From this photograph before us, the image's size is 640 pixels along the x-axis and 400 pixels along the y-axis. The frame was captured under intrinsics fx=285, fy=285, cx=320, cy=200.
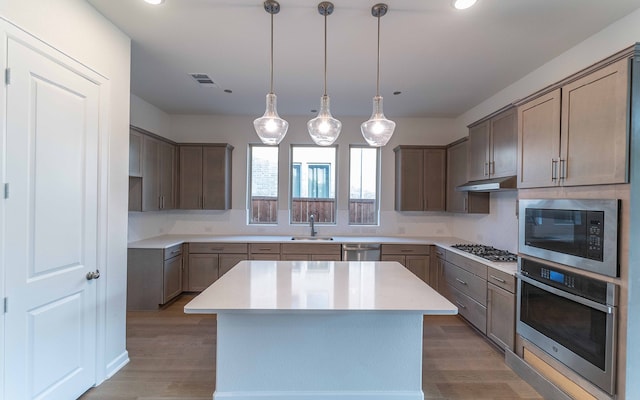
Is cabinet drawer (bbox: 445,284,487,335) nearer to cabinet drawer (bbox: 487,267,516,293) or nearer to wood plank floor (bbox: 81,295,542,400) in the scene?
wood plank floor (bbox: 81,295,542,400)

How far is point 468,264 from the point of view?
10.6 feet

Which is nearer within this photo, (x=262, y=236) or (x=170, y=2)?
(x=170, y=2)

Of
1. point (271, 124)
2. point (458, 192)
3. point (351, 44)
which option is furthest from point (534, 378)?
point (351, 44)

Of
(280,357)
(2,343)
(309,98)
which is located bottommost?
(280,357)

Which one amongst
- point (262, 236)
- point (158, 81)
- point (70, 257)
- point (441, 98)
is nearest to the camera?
point (70, 257)

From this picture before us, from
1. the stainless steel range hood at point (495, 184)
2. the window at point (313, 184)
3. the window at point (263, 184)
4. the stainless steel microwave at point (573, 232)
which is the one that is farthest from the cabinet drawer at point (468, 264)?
the window at point (263, 184)

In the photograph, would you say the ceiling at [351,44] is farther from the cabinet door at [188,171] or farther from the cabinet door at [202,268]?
the cabinet door at [202,268]

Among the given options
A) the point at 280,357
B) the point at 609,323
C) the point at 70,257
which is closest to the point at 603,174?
the point at 609,323

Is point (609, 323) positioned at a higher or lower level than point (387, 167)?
lower

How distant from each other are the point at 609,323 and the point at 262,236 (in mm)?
3920

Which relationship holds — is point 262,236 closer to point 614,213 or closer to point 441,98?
point 441,98

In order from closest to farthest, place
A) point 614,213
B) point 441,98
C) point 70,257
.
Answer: point 614,213, point 70,257, point 441,98

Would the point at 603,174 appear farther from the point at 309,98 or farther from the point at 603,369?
the point at 309,98

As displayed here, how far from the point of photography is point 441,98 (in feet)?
12.5
